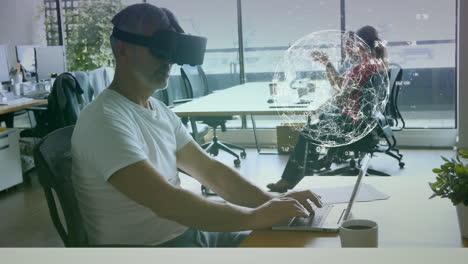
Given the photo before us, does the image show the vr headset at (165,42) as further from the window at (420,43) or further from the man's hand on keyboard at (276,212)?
the window at (420,43)

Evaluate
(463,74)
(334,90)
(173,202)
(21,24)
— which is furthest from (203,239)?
(21,24)

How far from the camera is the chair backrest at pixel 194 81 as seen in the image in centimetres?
464

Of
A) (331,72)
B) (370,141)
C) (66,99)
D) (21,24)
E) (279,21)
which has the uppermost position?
(21,24)

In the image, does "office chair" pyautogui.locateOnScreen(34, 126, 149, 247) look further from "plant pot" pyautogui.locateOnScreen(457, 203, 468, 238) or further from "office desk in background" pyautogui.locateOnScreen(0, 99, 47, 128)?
"office desk in background" pyautogui.locateOnScreen(0, 99, 47, 128)

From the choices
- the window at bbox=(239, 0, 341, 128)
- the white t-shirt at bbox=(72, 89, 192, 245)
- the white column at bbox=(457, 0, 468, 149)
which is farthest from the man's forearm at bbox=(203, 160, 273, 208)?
the window at bbox=(239, 0, 341, 128)

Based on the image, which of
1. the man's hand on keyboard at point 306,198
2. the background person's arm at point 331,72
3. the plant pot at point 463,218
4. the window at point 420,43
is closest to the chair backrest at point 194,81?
the window at point 420,43

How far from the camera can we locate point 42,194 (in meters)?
4.06

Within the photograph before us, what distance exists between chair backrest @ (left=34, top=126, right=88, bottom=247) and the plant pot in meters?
0.86

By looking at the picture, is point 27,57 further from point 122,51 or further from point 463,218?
point 463,218

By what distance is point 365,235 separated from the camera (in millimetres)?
941

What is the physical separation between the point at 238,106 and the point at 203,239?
2147mm

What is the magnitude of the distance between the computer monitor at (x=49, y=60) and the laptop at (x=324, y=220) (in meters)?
4.33

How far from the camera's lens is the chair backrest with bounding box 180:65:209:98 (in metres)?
4.64

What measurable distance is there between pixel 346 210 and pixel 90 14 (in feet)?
17.3
